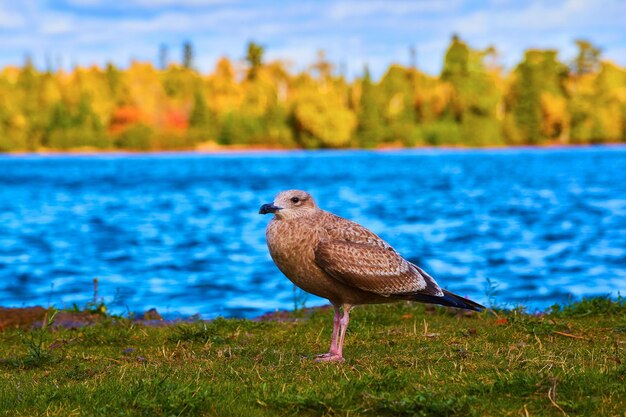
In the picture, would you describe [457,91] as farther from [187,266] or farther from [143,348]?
[143,348]

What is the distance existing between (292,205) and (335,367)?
1.87 meters

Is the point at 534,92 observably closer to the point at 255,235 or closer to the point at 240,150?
the point at 240,150

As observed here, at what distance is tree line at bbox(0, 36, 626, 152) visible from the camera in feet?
496

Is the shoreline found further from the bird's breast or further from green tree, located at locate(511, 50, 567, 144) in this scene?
the bird's breast

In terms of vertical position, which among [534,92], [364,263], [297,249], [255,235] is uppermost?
[297,249]

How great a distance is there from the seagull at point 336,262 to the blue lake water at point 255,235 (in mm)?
6623

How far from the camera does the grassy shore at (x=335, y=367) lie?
25.3 ft

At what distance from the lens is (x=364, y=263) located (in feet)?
32.2

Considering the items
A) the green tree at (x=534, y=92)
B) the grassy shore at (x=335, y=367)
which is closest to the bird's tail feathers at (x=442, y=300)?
the grassy shore at (x=335, y=367)

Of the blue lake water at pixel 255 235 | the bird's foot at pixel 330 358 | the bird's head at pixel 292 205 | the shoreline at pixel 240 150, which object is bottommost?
the shoreline at pixel 240 150

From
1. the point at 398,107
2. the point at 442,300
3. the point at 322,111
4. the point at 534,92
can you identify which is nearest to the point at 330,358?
the point at 442,300

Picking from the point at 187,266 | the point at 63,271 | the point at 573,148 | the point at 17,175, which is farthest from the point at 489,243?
the point at 573,148

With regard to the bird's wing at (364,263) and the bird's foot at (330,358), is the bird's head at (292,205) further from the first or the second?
the bird's foot at (330,358)

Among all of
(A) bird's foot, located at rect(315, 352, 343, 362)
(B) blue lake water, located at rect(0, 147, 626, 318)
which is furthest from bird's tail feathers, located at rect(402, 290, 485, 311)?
(B) blue lake water, located at rect(0, 147, 626, 318)
